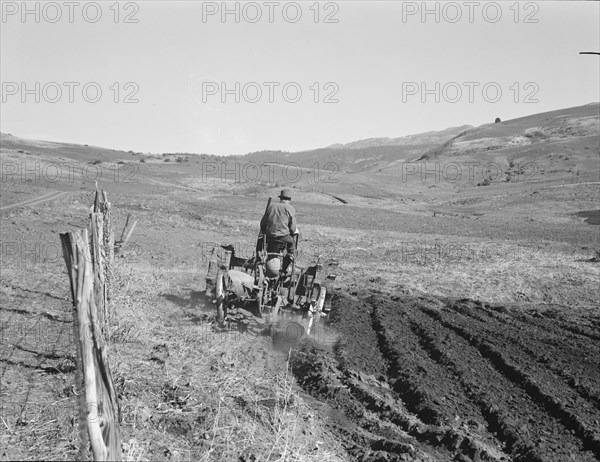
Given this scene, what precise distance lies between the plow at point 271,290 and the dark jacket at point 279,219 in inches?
9.1

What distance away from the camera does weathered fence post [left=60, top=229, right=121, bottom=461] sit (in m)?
3.92

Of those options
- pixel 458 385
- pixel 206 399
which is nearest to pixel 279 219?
pixel 458 385

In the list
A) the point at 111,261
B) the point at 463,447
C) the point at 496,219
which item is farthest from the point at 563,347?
the point at 496,219

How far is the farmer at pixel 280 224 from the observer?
10266 millimetres

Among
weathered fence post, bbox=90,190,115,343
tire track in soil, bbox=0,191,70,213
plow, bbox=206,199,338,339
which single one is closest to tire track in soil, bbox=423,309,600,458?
plow, bbox=206,199,338,339

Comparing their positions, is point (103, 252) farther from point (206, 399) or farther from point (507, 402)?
point (507, 402)

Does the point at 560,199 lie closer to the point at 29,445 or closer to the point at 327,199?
the point at 327,199

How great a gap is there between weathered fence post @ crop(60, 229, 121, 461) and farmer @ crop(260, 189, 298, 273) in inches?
244

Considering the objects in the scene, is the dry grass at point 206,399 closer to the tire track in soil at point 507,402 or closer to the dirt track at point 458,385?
the dirt track at point 458,385

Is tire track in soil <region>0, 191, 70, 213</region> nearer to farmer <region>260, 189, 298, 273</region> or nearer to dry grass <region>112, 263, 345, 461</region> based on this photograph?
farmer <region>260, 189, 298, 273</region>

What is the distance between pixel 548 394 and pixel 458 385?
114 centimetres

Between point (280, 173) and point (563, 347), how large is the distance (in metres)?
59.3

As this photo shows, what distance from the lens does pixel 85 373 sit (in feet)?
13.1

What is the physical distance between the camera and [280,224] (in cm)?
1031
